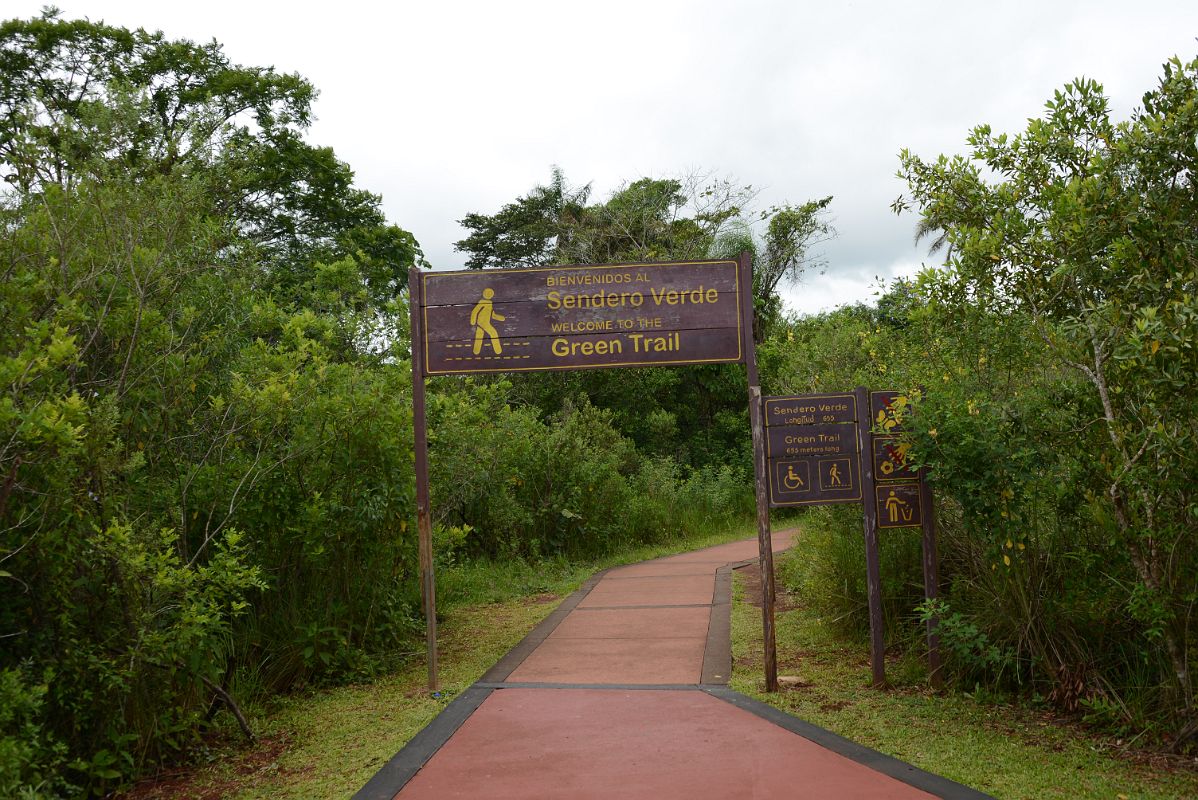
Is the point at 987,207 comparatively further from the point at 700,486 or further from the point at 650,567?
the point at 700,486

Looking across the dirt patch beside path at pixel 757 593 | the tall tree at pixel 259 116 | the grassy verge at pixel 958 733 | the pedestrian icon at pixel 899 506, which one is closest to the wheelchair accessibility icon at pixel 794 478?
the pedestrian icon at pixel 899 506

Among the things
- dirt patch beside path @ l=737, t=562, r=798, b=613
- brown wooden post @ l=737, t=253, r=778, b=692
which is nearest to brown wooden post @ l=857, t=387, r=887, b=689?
brown wooden post @ l=737, t=253, r=778, b=692

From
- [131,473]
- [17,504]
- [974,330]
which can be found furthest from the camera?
[974,330]

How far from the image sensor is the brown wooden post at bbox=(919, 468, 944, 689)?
20.7 ft

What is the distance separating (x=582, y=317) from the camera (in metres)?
6.93

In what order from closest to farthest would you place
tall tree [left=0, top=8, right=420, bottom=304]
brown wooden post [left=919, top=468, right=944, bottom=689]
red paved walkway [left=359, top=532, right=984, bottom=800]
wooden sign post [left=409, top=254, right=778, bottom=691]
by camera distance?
red paved walkway [left=359, top=532, right=984, bottom=800], brown wooden post [left=919, top=468, right=944, bottom=689], wooden sign post [left=409, top=254, right=778, bottom=691], tall tree [left=0, top=8, right=420, bottom=304]

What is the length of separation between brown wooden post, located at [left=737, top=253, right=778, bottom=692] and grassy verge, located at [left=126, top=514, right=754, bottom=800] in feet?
7.42

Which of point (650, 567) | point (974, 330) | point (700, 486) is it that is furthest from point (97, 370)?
point (700, 486)

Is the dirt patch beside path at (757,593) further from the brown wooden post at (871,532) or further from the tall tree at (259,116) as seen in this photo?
the tall tree at (259,116)

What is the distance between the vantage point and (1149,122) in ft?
16.3

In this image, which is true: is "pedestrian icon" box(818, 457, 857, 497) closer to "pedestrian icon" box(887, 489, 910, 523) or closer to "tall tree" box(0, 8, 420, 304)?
"pedestrian icon" box(887, 489, 910, 523)

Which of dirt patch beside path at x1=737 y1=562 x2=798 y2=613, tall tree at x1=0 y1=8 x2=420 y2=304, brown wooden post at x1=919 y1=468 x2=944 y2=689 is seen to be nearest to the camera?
brown wooden post at x1=919 y1=468 x2=944 y2=689

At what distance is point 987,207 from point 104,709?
19.8ft

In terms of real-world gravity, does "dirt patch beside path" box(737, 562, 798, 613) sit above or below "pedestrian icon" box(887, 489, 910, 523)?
below
